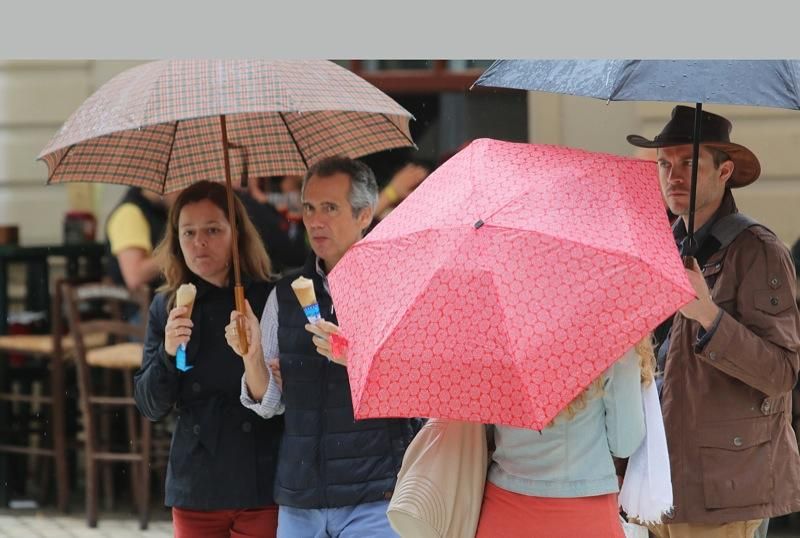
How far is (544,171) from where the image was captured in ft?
10.9

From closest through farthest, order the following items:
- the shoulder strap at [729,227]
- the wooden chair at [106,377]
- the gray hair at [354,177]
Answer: the shoulder strap at [729,227] → the gray hair at [354,177] → the wooden chair at [106,377]

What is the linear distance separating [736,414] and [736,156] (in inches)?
29.8

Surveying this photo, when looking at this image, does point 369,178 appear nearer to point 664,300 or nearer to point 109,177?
point 109,177

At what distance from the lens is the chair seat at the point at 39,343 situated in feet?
24.3

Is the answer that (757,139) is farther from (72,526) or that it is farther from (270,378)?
(270,378)

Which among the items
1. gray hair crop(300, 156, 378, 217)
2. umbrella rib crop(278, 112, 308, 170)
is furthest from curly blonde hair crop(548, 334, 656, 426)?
umbrella rib crop(278, 112, 308, 170)

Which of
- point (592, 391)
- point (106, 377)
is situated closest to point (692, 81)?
point (592, 391)

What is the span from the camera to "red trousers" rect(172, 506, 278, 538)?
4160mm

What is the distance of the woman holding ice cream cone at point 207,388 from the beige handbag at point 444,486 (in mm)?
757

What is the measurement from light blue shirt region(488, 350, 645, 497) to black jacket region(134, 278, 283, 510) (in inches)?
38.5

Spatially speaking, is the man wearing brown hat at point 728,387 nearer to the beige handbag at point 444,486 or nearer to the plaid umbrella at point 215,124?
the beige handbag at point 444,486

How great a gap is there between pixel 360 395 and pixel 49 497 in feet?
17.1

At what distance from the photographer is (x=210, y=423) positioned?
4.15 m

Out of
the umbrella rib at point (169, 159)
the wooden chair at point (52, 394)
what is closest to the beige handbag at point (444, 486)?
the umbrella rib at point (169, 159)
